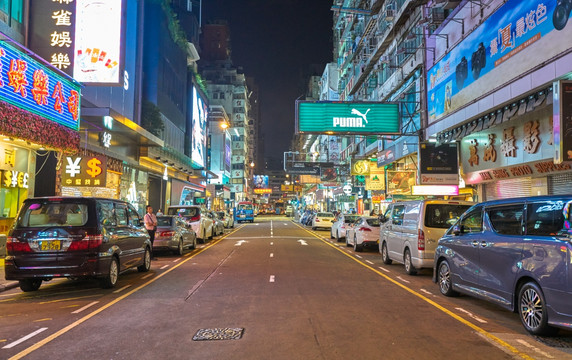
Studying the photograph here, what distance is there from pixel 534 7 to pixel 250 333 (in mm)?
13387

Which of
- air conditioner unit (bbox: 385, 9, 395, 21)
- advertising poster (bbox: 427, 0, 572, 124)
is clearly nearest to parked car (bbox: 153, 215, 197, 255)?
advertising poster (bbox: 427, 0, 572, 124)

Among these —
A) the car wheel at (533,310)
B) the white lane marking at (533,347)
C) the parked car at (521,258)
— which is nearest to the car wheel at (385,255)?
the parked car at (521,258)

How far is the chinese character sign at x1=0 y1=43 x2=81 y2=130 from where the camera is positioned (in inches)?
491

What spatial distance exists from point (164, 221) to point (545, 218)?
43.8 ft

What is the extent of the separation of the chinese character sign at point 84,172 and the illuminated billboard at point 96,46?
144 inches

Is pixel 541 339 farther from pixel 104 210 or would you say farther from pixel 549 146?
pixel 549 146

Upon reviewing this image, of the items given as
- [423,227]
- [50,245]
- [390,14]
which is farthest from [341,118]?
[50,245]

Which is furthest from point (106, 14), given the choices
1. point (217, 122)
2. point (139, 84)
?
point (217, 122)

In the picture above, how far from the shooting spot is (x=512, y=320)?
23.9 feet

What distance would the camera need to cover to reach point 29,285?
987cm

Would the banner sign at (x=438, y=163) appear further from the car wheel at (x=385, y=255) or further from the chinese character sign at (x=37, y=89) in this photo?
the chinese character sign at (x=37, y=89)

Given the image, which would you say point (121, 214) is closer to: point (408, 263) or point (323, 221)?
point (408, 263)

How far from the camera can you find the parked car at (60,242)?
927 cm

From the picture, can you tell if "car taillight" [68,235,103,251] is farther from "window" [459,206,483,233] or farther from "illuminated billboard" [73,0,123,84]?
"illuminated billboard" [73,0,123,84]
